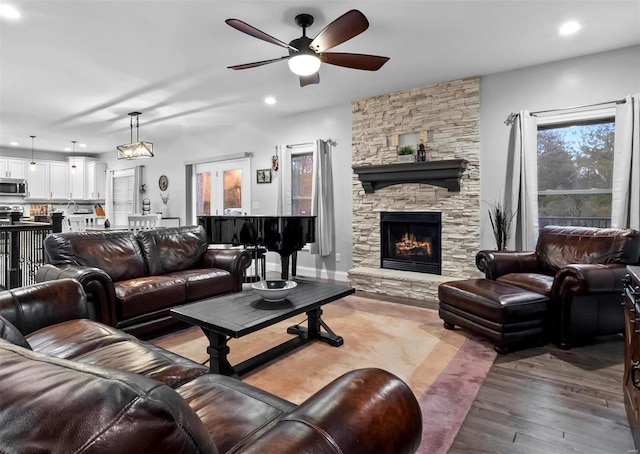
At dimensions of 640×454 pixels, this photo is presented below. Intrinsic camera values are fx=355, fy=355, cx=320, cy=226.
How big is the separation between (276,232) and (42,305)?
8.80 feet

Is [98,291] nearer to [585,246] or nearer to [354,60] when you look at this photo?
[354,60]

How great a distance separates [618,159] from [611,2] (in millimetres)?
1513

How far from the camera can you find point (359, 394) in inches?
36.2

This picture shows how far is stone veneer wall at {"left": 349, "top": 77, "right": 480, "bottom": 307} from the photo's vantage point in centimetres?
446

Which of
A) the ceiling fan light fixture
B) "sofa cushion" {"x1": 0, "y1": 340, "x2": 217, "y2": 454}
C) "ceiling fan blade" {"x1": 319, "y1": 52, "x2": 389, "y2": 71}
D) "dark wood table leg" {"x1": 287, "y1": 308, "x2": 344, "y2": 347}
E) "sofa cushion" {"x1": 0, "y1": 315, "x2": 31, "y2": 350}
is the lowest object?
"dark wood table leg" {"x1": 287, "y1": 308, "x2": 344, "y2": 347}

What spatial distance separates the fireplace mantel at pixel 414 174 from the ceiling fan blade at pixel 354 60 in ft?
5.80

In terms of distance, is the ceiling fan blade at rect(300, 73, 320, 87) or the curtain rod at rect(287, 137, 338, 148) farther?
the curtain rod at rect(287, 137, 338, 148)

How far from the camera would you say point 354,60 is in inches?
121

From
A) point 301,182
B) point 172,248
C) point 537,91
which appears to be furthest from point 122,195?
point 537,91

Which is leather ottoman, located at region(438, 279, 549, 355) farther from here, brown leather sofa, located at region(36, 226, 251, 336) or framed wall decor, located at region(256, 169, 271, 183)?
framed wall decor, located at region(256, 169, 271, 183)

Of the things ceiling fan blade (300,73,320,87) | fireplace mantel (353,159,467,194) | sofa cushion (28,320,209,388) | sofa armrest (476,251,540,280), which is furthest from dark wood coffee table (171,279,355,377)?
fireplace mantel (353,159,467,194)

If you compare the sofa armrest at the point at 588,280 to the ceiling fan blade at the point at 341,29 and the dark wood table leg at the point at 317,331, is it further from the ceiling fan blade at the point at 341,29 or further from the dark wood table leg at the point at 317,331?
the ceiling fan blade at the point at 341,29

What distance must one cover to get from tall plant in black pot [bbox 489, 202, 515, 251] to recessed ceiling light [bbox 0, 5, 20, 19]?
5058mm

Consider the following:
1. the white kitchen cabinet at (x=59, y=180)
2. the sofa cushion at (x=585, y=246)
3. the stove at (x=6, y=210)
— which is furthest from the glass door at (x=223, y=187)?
the sofa cushion at (x=585, y=246)
